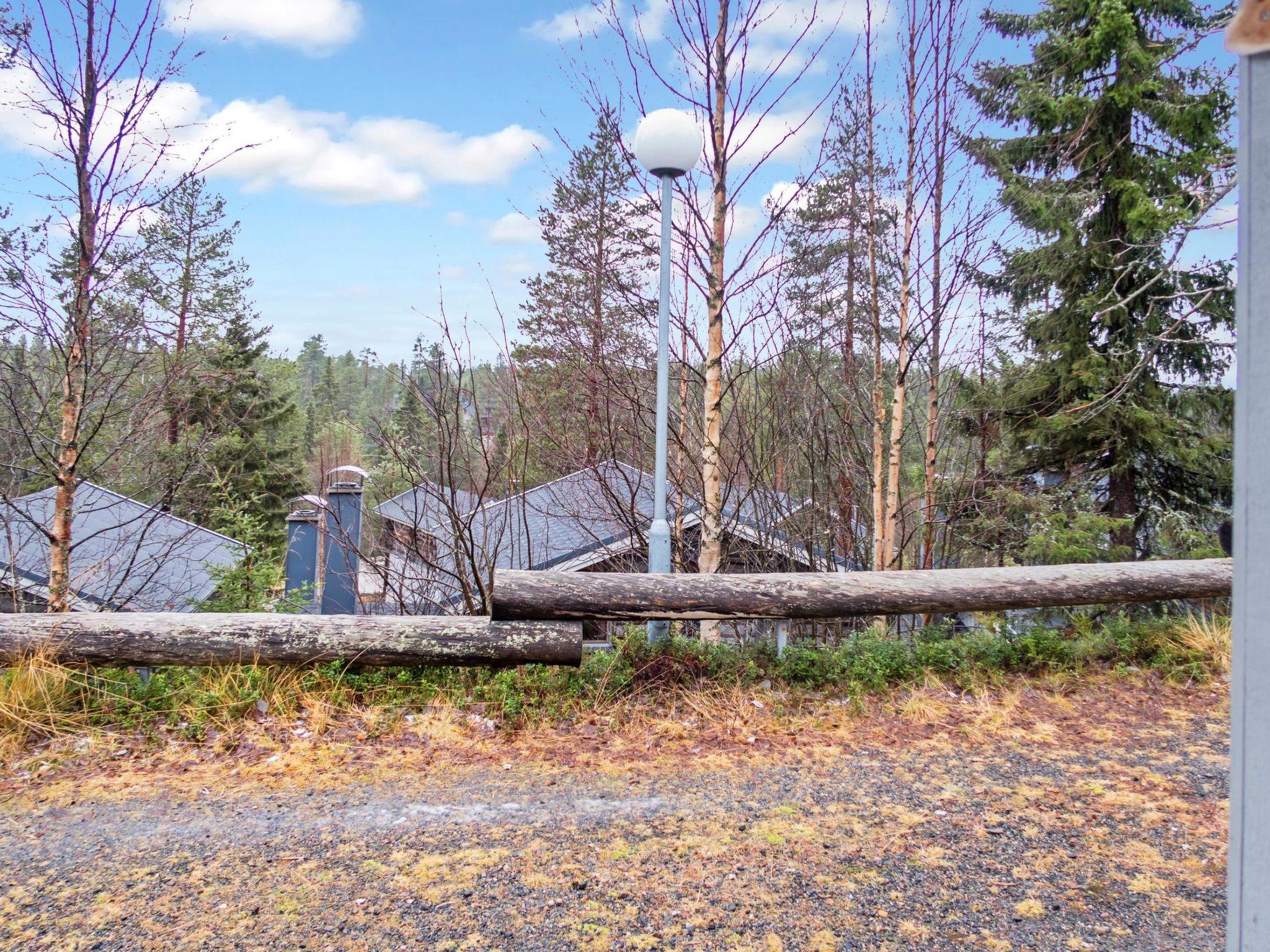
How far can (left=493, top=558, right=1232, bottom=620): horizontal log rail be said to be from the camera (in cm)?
365

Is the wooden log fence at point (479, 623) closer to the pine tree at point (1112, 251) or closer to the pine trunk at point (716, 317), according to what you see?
the pine trunk at point (716, 317)

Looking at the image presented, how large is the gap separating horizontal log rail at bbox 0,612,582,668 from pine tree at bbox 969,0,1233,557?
7.48 metres

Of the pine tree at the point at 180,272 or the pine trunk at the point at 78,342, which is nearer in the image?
the pine trunk at the point at 78,342

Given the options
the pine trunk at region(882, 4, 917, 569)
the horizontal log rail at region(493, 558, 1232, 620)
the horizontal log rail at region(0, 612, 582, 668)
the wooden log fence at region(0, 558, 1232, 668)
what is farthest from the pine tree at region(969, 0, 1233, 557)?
the horizontal log rail at region(0, 612, 582, 668)

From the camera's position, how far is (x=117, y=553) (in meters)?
6.85

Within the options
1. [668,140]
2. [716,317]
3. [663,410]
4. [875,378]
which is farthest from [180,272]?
[663,410]

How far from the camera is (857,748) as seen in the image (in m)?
3.35

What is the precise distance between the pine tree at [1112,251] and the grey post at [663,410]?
6.19 metres

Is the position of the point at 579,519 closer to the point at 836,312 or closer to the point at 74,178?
the point at 74,178

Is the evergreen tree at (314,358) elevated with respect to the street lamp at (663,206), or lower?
elevated

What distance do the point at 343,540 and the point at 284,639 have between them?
6.58 feet

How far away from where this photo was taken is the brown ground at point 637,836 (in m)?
2.01

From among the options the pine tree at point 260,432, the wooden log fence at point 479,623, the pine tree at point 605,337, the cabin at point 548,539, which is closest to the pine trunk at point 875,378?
the cabin at point 548,539

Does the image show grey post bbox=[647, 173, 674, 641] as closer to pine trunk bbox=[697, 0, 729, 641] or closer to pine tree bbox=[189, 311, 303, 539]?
pine trunk bbox=[697, 0, 729, 641]
